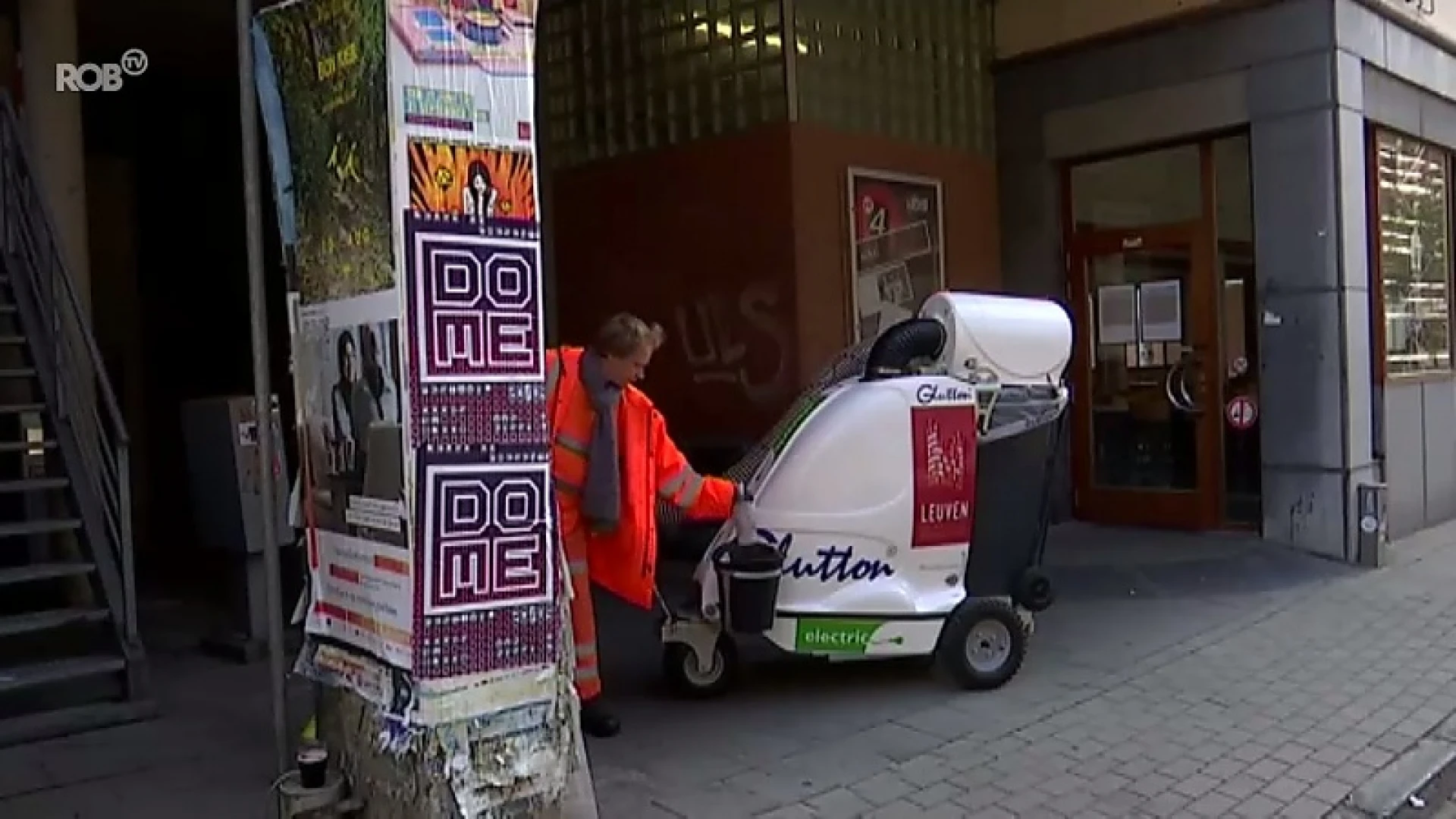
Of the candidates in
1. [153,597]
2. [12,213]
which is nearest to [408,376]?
[12,213]

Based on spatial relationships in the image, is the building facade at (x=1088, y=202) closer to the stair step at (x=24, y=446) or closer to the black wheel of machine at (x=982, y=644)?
the stair step at (x=24, y=446)

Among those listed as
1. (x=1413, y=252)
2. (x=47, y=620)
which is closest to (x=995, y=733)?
(x=47, y=620)

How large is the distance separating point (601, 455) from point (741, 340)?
454cm

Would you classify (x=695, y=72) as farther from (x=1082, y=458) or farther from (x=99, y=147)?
(x=99, y=147)

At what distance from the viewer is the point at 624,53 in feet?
34.5

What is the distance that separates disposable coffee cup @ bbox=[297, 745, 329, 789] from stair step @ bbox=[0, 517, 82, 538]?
9.63 feet

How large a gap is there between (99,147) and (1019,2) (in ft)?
29.5

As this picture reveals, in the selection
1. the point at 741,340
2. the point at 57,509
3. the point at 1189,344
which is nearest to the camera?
the point at 57,509

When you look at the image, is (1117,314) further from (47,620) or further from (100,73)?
(100,73)

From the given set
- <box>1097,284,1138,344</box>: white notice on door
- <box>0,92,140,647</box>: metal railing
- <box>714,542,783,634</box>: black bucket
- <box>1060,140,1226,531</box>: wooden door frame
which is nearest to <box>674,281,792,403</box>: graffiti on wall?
<box>1060,140,1226,531</box>: wooden door frame

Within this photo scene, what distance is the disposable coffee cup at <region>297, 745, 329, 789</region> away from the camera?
3.93 meters

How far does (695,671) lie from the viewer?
6.00 metres

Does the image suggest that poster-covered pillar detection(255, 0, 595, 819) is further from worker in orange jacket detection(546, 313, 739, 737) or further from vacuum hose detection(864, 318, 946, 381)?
vacuum hose detection(864, 318, 946, 381)

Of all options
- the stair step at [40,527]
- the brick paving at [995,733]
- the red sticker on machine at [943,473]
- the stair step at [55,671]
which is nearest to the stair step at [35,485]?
the stair step at [40,527]
